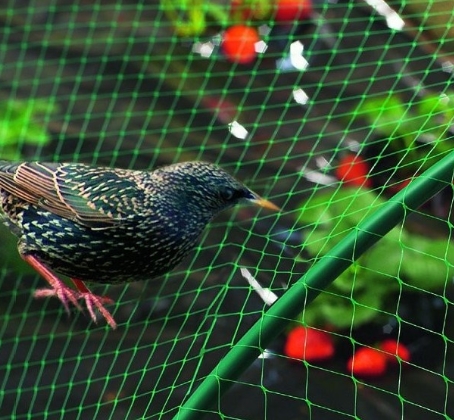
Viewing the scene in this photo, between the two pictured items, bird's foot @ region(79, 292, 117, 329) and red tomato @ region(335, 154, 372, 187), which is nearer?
bird's foot @ region(79, 292, 117, 329)

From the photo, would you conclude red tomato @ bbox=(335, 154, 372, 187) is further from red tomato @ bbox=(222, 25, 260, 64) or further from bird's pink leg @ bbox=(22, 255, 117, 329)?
bird's pink leg @ bbox=(22, 255, 117, 329)

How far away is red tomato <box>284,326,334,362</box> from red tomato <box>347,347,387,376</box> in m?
0.08

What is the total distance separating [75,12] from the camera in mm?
3609

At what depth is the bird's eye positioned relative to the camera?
Answer: 95.3 inches

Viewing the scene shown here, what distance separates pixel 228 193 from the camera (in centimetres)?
243

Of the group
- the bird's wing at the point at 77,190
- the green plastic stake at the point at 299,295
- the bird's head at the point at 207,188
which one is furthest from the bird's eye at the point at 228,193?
the green plastic stake at the point at 299,295

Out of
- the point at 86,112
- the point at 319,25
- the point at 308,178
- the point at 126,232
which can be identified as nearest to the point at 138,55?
the point at 86,112

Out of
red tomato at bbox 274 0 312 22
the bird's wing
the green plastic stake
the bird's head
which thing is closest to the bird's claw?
the bird's wing

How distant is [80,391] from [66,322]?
227 millimetres

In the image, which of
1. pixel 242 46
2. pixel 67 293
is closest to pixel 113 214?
pixel 67 293

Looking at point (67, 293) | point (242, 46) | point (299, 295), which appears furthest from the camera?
point (242, 46)

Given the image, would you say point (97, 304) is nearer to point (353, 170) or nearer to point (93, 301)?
point (93, 301)

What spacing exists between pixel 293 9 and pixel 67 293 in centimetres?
135

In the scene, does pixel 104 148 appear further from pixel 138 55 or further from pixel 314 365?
pixel 314 365
